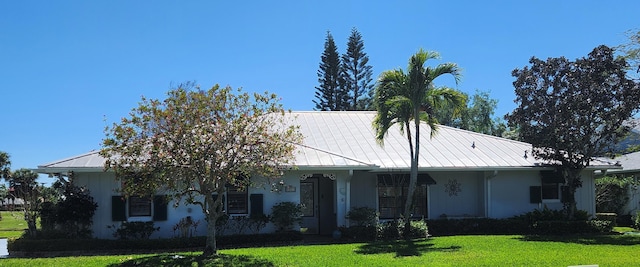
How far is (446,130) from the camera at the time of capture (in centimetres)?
2278

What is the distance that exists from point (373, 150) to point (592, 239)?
24.0 ft

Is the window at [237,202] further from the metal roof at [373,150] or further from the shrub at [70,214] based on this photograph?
the shrub at [70,214]

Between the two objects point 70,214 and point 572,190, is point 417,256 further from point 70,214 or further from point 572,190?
point 70,214

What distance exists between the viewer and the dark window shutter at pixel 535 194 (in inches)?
757

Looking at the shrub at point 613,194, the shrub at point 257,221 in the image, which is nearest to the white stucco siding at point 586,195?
the shrub at point 613,194

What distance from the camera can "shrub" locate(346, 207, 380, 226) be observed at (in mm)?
16906

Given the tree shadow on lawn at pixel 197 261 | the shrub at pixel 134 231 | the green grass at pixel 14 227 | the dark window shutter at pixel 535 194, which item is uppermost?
the dark window shutter at pixel 535 194

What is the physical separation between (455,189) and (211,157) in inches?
425

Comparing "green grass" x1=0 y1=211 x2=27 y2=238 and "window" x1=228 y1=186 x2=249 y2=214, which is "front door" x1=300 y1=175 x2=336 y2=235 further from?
"green grass" x1=0 y1=211 x2=27 y2=238

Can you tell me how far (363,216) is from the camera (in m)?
17.2

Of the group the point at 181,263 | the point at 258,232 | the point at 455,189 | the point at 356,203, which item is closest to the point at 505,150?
the point at 455,189

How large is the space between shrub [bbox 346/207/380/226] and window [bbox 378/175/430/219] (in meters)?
1.62

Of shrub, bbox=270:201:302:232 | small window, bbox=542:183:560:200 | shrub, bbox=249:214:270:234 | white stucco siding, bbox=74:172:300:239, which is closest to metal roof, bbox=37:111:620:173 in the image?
white stucco siding, bbox=74:172:300:239

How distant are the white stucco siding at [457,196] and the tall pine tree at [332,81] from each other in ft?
77.5
